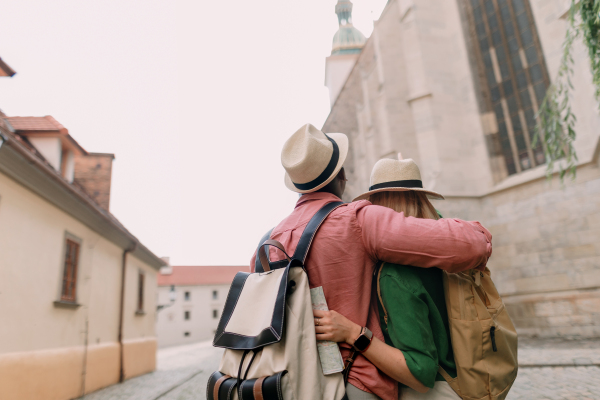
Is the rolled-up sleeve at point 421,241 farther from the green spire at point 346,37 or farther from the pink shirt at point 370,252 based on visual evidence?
the green spire at point 346,37

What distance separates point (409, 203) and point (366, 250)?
37 cm

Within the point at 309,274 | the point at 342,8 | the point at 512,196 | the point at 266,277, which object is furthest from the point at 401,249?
the point at 342,8

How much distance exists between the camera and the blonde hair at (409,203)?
5.06 feet

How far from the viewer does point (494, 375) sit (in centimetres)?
130

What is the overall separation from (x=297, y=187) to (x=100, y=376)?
10.2 m

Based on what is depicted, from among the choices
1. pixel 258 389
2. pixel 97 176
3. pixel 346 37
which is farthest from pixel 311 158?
pixel 346 37

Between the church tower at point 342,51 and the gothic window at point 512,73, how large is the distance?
25.6 meters

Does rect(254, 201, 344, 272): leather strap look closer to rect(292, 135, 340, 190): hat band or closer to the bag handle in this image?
the bag handle

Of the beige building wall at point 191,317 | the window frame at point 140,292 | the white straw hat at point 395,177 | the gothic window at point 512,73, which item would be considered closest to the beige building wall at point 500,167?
the gothic window at point 512,73

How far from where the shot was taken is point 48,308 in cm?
745

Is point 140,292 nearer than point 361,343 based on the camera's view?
No

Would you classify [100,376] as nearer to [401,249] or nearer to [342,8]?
[401,249]

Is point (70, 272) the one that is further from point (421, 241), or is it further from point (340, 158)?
point (421, 241)

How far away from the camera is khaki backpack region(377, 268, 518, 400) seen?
129 cm
